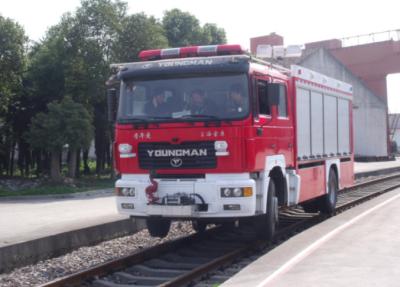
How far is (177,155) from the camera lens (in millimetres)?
10305

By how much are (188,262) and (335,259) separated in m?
2.51

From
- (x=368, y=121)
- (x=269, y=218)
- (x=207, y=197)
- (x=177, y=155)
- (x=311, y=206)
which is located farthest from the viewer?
(x=368, y=121)

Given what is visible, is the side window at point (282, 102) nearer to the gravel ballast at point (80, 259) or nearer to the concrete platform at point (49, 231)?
the gravel ballast at point (80, 259)

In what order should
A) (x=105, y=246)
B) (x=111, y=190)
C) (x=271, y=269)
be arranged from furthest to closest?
(x=111, y=190) → (x=105, y=246) → (x=271, y=269)

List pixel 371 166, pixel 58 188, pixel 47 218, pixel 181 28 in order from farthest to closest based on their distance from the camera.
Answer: pixel 371 166, pixel 181 28, pixel 58 188, pixel 47 218

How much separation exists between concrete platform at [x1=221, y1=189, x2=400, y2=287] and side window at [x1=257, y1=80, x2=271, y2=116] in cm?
231

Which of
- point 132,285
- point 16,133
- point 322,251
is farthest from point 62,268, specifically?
point 16,133

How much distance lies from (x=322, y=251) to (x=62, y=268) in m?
4.05

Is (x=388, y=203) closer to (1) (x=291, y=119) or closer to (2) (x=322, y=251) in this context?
(1) (x=291, y=119)

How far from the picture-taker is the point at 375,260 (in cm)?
A: 912

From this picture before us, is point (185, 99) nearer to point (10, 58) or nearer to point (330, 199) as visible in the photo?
point (330, 199)

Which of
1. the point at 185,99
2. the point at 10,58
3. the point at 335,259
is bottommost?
the point at 335,259

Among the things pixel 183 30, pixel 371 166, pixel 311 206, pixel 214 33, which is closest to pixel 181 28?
pixel 183 30

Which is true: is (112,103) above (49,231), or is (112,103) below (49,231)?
above
